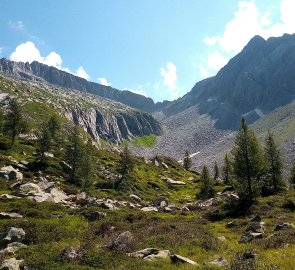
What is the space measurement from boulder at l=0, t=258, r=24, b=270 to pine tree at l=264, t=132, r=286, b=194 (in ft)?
191

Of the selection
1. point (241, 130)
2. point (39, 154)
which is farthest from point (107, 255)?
point (39, 154)

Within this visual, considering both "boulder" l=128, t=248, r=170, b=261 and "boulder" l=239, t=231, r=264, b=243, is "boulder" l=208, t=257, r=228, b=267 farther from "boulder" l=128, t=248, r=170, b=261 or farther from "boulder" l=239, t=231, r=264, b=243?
"boulder" l=239, t=231, r=264, b=243

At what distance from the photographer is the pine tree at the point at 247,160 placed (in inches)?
1907

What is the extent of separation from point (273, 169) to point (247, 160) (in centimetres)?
2458

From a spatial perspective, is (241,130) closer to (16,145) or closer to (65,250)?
(65,250)

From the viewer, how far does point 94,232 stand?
23766 mm

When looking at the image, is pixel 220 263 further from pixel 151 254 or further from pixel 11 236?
pixel 11 236

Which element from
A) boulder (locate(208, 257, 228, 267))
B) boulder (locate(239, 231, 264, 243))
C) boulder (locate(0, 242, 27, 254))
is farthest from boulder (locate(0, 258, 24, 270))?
boulder (locate(239, 231, 264, 243))

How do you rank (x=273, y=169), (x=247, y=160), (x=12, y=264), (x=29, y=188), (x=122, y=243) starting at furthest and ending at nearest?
(x=273, y=169), (x=247, y=160), (x=29, y=188), (x=122, y=243), (x=12, y=264)

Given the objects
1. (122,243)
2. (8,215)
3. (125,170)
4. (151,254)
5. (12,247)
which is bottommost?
(151,254)

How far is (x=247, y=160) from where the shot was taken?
49531 mm

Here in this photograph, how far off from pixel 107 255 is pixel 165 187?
7487cm

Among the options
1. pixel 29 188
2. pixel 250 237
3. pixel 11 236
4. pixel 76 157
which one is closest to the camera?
pixel 11 236

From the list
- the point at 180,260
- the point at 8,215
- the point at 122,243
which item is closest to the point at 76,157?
the point at 8,215
